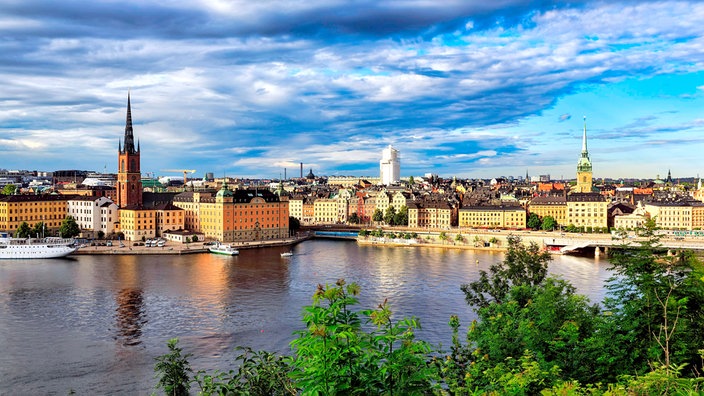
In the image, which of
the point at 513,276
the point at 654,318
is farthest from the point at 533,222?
the point at 654,318

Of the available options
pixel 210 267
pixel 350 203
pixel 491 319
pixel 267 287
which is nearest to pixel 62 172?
pixel 350 203

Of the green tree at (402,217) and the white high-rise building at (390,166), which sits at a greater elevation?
the white high-rise building at (390,166)

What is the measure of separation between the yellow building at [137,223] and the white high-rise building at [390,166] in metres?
94.1

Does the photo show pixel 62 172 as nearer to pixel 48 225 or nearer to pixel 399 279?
pixel 48 225

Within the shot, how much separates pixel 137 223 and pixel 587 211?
4333 cm

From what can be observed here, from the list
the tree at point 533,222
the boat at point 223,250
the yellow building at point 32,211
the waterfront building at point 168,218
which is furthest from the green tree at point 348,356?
the tree at point 533,222

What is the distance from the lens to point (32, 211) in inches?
2133

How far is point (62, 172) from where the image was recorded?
126 metres

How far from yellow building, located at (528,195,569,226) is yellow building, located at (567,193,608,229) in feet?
2.89

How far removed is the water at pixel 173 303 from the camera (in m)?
17.6

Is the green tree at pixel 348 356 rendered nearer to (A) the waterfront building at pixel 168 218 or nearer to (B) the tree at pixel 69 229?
(B) the tree at pixel 69 229

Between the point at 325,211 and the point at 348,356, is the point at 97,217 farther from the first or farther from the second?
the point at 348,356

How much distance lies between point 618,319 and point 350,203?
68.2m

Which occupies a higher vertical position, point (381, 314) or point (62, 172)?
point (62, 172)
